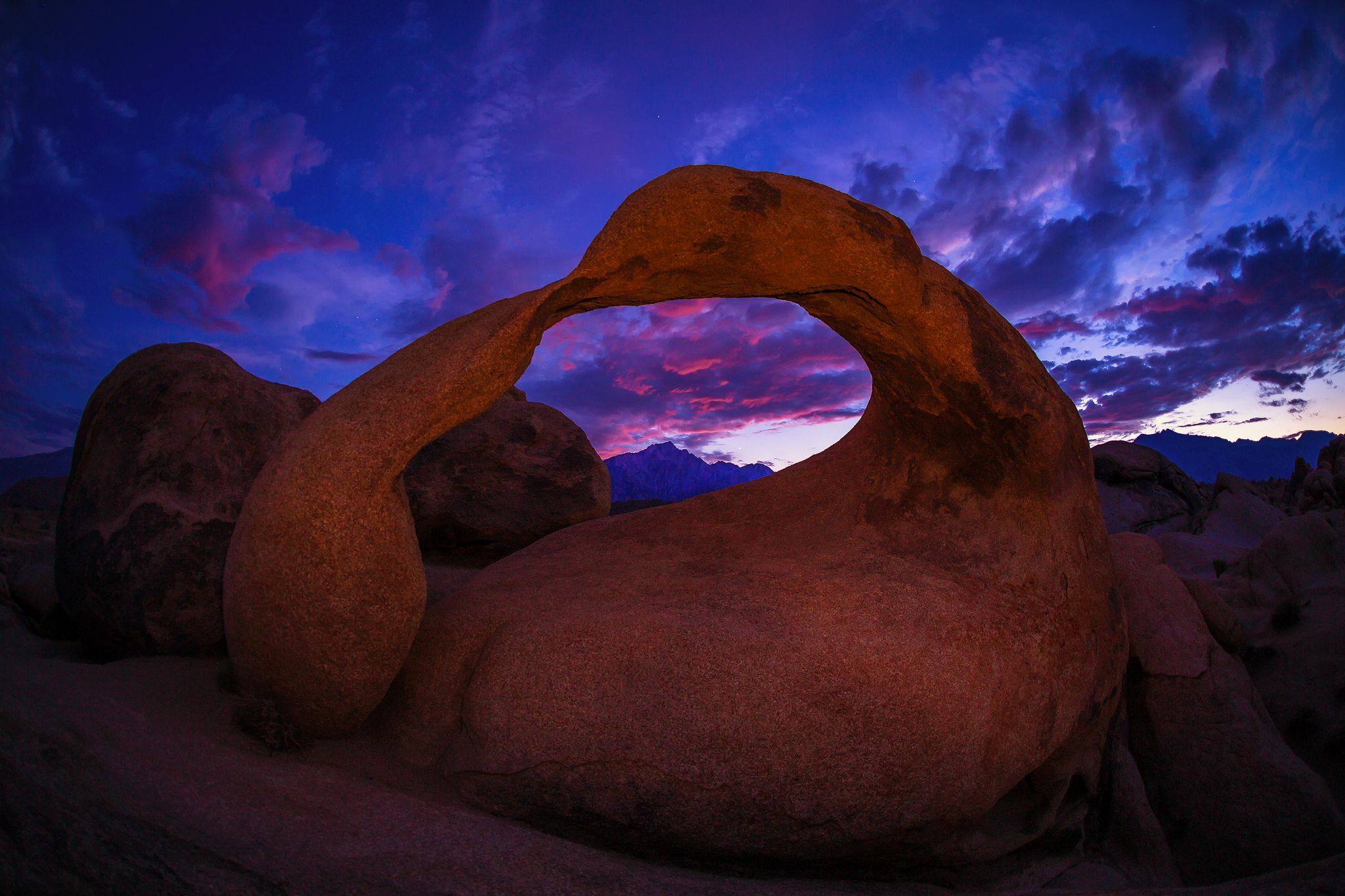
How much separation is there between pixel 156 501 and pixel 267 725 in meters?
1.99

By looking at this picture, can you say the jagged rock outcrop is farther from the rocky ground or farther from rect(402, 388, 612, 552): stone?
rect(402, 388, 612, 552): stone

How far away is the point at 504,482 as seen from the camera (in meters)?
7.25

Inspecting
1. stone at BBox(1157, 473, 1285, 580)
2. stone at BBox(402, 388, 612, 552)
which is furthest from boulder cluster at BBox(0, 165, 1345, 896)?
stone at BBox(1157, 473, 1285, 580)

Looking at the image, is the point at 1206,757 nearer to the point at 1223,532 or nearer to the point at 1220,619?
the point at 1220,619

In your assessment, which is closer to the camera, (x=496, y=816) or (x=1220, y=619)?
(x=496, y=816)

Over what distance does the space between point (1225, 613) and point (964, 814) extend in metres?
3.99

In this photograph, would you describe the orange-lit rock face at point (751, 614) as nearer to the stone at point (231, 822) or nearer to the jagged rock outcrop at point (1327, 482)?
the stone at point (231, 822)

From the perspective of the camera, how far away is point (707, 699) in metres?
3.35

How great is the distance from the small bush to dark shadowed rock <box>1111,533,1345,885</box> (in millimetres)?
6037

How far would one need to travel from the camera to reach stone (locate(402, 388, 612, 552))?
22.9 feet

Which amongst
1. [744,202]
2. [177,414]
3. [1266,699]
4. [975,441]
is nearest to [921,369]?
[975,441]

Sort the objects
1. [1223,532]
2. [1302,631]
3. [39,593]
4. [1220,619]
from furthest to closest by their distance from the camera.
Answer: [1223,532]
[1302,631]
[1220,619]
[39,593]

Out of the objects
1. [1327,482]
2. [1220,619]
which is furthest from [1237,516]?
[1220,619]

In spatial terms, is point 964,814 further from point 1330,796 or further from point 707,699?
point 1330,796
